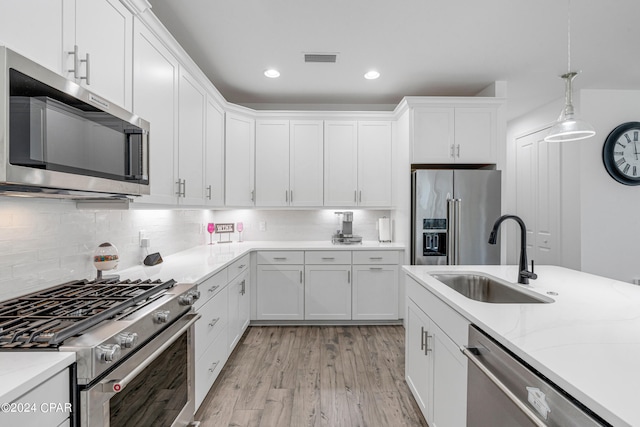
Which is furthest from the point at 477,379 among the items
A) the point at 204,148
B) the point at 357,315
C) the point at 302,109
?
the point at 302,109

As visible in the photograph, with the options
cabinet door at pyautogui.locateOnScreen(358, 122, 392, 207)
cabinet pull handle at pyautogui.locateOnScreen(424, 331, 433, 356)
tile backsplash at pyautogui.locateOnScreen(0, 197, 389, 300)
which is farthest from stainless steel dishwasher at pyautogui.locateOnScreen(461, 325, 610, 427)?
cabinet door at pyautogui.locateOnScreen(358, 122, 392, 207)

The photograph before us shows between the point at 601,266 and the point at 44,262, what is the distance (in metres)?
5.18

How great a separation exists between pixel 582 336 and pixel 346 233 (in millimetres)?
2935

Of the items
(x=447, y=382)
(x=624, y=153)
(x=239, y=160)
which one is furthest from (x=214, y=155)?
(x=624, y=153)

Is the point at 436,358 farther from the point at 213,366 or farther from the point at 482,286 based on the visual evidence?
the point at 213,366

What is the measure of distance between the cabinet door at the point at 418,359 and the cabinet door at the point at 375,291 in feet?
4.20

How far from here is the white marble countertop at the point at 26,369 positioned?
0.74m

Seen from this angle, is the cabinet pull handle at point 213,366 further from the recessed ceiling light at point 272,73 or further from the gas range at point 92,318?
the recessed ceiling light at point 272,73

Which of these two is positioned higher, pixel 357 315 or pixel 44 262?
pixel 44 262

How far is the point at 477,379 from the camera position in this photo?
1217 mm

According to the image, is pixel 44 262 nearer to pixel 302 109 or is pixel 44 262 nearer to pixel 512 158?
pixel 302 109

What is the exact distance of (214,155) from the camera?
3104 millimetres

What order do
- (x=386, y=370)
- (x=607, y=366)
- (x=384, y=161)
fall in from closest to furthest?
(x=607, y=366)
(x=386, y=370)
(x=384, y=161)

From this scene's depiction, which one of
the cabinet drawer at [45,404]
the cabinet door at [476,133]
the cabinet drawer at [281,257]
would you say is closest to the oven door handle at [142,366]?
the cabinet drawer at [45,404]
